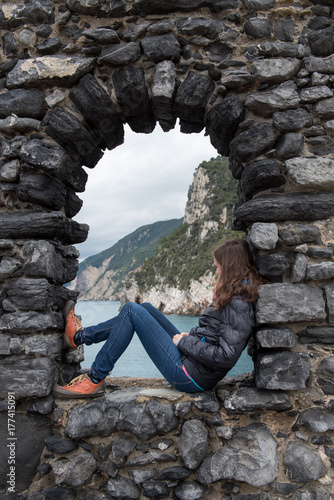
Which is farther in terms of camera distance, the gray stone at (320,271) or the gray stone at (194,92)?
the gray stone at (194,92)

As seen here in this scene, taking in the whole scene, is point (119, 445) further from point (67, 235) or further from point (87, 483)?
point (67, 235)

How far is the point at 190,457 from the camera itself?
1.96 metres

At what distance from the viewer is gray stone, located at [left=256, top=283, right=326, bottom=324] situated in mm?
2010

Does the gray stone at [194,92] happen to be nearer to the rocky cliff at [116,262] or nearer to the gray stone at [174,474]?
the gray stone at [174,474]

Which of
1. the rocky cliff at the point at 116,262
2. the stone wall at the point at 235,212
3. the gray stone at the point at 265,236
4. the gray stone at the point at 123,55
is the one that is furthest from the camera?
the rocky cliff at the point at 116,262

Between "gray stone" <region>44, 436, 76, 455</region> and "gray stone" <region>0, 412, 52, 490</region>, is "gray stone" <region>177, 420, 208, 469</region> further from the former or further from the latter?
"gray stone" <region>0, 412, 52, 490</region>

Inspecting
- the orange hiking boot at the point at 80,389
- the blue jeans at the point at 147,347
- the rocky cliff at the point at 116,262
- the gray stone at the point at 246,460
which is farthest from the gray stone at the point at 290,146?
the rocky cliff at the point at 116,262

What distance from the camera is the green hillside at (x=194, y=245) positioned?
144 feet

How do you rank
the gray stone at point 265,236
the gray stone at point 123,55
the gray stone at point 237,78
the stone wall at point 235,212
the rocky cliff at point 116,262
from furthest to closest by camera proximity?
the rocky cliff at point 116,262 → the gray stone at point 123,55 → the gray stone at point 237,78 → the gray stone at point 265,236 → the stone wall at point 235,212

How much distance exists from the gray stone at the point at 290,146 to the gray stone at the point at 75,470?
2.36m

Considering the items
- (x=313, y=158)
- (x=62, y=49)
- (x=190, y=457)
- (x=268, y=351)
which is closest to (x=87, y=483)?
(x=190, y=457)

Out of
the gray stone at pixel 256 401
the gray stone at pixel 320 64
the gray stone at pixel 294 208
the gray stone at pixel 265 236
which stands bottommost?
the gray stone at pixel 256 401

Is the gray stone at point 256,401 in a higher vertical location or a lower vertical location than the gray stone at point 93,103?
lower

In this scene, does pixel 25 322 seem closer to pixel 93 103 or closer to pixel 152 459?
pixel 152 459
